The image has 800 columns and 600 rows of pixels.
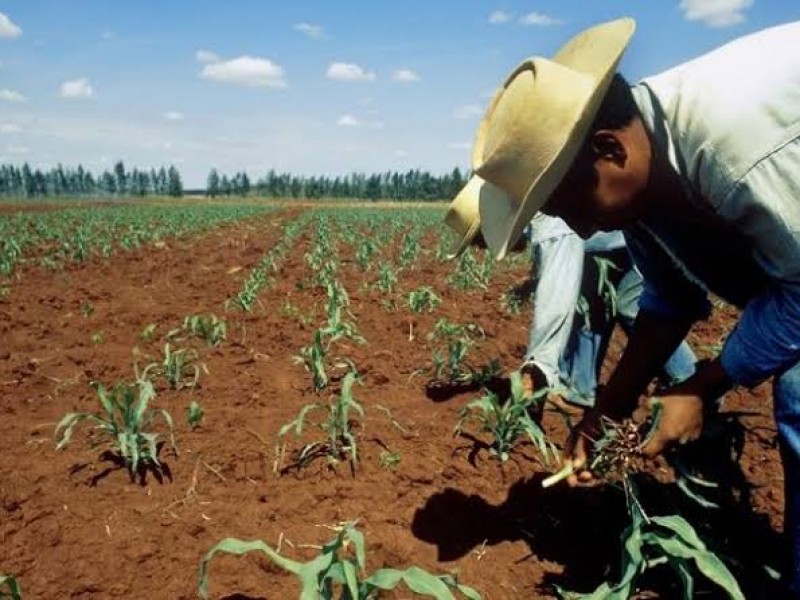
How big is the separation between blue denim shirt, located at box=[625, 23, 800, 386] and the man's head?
0.06m

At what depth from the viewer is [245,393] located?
3.64 metres

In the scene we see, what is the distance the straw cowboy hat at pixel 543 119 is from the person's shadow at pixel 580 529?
1.09 metres

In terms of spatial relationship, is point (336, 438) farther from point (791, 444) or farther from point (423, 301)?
point (423, 301)

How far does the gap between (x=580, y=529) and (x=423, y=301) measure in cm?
383

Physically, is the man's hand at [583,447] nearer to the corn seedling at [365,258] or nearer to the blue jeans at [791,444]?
the blue jeans at [791,444]

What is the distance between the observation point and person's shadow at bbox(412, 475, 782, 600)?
2.12 m

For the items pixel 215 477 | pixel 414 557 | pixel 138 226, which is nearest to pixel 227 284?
pixel 215 477

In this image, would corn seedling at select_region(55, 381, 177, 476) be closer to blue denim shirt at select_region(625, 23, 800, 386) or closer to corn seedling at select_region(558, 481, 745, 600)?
corn seedling at select_region(558, 481, 745, 600)

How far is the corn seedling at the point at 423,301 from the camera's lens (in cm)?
599

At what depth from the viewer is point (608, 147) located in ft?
5.10

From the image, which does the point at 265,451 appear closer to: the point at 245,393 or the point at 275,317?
the point at 245,393

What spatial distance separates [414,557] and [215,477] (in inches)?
35.3

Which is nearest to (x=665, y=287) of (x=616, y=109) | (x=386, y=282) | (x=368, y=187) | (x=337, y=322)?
(x=616, y=109)

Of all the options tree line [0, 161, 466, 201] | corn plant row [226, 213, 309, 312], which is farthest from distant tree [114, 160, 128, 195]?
corn plant row [226, 213, 309, 312]
